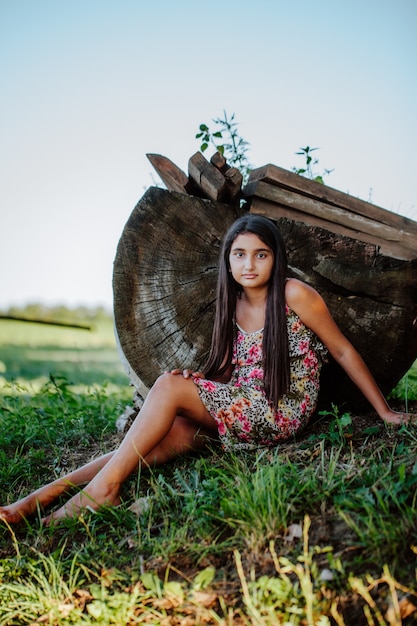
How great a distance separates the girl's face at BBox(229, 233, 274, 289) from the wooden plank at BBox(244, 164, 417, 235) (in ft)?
1.88

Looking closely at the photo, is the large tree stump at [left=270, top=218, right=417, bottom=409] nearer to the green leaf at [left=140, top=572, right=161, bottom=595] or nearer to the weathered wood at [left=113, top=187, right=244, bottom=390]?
the weathered wood at [left=113, top=187, right=244, bottom=390]

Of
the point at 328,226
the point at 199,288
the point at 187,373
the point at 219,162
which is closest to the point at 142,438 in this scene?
the point at 187,373

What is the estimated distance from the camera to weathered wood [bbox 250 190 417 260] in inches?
147

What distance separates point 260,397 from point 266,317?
0.43 m

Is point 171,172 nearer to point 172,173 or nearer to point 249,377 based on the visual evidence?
point 172,173

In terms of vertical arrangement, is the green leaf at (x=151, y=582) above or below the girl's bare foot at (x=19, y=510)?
above

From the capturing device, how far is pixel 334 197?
148 inches

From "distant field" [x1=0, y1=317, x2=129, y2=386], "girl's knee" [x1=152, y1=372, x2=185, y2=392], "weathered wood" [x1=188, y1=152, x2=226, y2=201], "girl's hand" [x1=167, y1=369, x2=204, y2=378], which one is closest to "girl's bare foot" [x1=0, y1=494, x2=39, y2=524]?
"girl's knee" [x1=152, y1=372, x2=185, y2=392]

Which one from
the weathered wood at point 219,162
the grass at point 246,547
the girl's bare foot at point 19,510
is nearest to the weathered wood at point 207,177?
the weathered wood at point 219,162

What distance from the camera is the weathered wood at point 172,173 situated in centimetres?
375

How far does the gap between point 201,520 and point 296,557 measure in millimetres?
453

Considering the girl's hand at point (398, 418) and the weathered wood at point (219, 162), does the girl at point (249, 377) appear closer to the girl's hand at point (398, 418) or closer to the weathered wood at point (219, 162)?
the girl's hand at point (398, 418)

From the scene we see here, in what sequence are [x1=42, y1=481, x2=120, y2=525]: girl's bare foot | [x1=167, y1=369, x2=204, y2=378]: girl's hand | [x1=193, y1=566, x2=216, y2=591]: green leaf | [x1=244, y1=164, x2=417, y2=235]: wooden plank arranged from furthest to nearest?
1. [x1=244, y1=164, x2=417, y2=235]: wooden plank
2. [x1=167, y1=369, x2=204, y2=378]: girl's hand
3. [x1=42, y1=481, x2=120, y2=525]: girl's bare foot
4. [x1=193, y1=566, x2=216, y2=591]: green leaf

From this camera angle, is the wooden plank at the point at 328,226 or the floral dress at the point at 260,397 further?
the wooden plank at the point at 328,226
